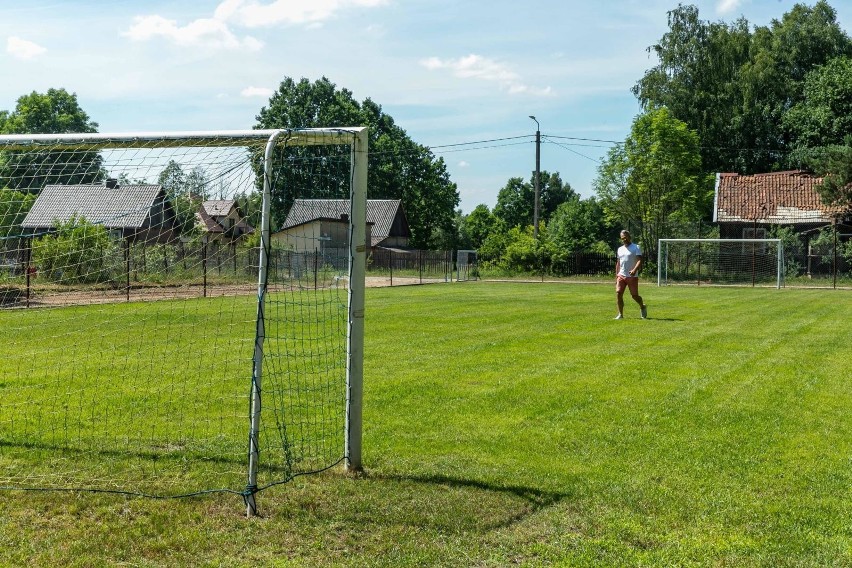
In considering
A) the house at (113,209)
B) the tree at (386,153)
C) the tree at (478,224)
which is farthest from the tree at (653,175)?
the house at (113,209)

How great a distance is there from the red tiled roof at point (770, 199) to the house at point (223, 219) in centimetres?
4114

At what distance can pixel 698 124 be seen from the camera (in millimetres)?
54781

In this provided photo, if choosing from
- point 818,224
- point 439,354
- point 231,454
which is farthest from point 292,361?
point 818,224

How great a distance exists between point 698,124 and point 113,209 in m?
51.4

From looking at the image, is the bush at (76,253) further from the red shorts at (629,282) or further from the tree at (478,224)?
the tree at (478,224)

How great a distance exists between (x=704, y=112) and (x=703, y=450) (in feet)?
166

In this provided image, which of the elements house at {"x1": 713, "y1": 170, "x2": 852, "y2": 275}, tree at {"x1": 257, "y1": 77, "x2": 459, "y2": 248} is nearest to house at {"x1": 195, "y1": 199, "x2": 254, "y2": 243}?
house at {"x1": 713, "y1": 170, "x2": 852, "y2": 275}

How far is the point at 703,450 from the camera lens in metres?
6.83

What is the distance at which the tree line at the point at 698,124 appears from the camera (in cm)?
4681

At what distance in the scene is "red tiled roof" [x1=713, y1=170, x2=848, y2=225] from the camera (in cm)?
4469

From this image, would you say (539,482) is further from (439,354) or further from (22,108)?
(22,108)

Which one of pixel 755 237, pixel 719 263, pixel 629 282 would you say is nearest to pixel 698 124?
pixel 755 237

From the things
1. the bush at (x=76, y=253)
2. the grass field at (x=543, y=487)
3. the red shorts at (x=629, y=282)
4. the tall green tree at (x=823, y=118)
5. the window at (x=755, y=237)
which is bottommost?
the grass field at (x=543, y=487)

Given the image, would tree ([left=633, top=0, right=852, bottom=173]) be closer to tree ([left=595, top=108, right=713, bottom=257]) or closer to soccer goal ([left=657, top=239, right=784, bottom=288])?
tree ([left=595, top=108, right=713, bottom=257])
